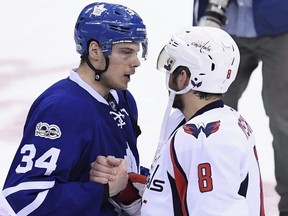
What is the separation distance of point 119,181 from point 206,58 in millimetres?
465

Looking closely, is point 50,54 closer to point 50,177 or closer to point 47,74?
point 47,74

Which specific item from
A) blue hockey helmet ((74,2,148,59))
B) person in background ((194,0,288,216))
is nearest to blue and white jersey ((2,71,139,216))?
blue hockey helmet ((74,2,148,59))

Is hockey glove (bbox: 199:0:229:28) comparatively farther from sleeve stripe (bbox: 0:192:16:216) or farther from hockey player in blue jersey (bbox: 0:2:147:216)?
sleeve stripe (bbox: 0:192:16:216)

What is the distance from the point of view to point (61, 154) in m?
2.40

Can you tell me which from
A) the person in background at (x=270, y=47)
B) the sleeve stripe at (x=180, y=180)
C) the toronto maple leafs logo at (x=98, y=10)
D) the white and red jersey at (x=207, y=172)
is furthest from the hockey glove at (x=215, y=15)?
the sleeve stripe at (x=180, y=180)

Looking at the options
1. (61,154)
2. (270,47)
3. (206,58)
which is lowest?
(270,47)

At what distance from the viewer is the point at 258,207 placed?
2340mm

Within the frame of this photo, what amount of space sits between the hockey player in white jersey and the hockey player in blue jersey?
0.63 feet

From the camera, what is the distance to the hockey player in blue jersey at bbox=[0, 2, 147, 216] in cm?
240

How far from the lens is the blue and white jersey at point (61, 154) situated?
2395 mm

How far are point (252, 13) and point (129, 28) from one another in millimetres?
1224

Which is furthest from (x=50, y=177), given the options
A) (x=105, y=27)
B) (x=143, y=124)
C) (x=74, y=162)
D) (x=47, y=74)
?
(x=47, y=74)

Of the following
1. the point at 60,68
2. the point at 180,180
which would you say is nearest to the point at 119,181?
the point at 180,180

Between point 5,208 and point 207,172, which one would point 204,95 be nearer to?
point 207,172
